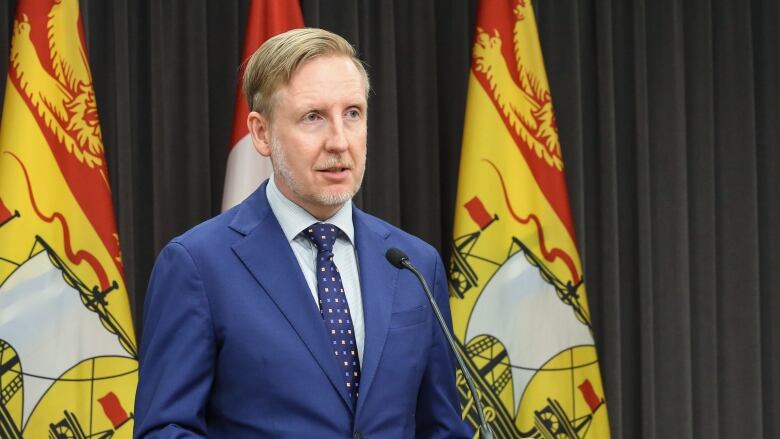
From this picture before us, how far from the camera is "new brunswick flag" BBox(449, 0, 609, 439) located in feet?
12.2

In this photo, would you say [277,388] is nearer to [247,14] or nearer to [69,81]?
[69,81]

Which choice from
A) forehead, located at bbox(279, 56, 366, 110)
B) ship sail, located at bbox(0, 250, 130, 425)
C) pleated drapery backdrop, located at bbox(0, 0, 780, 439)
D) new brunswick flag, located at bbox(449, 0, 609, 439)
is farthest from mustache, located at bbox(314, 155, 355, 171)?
pleated drapery backdrop, located at bbox(0, 0, 780, 439)

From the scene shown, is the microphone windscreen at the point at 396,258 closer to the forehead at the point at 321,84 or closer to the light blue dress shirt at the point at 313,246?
the light blue dress shirt at the point at 313,246

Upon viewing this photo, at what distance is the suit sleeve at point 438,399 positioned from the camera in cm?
197

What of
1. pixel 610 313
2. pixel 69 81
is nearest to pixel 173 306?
pixel 69 81

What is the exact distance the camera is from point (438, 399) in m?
1.98

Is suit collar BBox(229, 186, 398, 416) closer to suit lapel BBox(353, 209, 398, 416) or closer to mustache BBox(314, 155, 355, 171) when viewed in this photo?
suit lapel BBox(353, 209, 398, 416)

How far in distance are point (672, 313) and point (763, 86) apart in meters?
1.12

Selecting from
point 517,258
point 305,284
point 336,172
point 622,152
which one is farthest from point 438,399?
point 622,152


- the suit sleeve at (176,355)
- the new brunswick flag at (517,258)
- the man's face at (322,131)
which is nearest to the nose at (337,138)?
the man's face at (322,131)

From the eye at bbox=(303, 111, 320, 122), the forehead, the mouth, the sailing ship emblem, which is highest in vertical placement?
the forehead

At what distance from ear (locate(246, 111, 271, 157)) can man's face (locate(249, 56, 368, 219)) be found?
45 mm

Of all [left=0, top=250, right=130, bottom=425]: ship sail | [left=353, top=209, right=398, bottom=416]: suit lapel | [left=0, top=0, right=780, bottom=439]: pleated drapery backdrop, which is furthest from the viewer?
[left=0, top=0, right=780, bottom=439]: pleated drapery backdrop

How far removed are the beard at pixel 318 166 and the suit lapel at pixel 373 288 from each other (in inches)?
4.6
